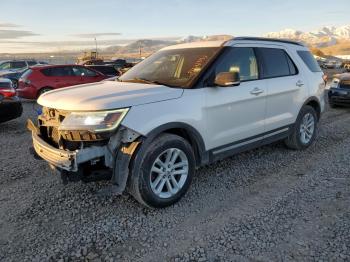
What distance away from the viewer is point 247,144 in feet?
15.9

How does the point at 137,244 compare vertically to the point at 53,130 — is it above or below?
below

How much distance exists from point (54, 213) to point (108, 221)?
658mm

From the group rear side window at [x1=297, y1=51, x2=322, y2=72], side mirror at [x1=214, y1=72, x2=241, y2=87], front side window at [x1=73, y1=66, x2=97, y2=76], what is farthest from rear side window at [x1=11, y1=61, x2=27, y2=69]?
side mirror at [x1=214, y1=72, x2=241, y2=87]

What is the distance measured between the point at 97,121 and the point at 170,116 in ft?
2.59

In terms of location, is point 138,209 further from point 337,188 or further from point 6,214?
point 337,188

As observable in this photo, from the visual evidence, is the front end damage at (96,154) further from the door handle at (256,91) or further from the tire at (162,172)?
the door handle at (256,91)

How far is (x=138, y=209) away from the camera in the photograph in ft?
13.0

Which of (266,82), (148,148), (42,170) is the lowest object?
(42,170)

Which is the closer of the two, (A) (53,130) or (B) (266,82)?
(A) (53,130)

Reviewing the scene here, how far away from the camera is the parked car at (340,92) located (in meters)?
10.4

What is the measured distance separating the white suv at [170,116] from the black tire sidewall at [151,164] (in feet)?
0.04

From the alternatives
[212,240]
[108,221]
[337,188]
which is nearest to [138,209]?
[108,221]

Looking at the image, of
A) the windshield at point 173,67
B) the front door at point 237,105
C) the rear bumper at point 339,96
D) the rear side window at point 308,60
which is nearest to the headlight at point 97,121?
the windshield at point 173,67

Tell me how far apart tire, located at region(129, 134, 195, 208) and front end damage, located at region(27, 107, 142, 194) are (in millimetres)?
131
